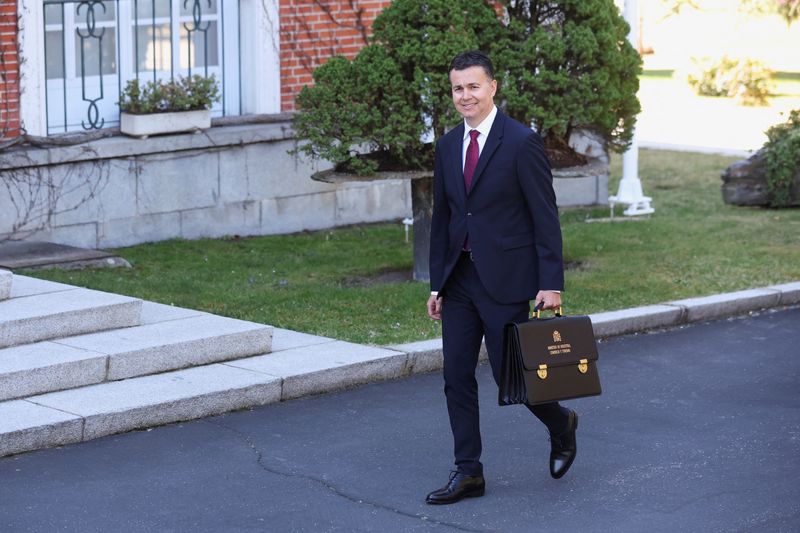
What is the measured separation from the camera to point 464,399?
6.11m

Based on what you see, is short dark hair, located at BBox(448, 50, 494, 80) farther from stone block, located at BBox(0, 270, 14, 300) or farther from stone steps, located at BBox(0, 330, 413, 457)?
stone block, located at BBox(0, 270, 14, 300)

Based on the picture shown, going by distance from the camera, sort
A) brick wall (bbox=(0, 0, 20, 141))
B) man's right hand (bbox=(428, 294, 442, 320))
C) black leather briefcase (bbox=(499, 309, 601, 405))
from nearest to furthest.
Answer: black leather briefcase (bbox=(499, 309, 601, 405)) → man's right hand (bbox=(428, 294, 442, 320)) → brick wall (bbox=(0, 0, 20, 141))

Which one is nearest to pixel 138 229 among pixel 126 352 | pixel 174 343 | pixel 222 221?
pixel 222 221

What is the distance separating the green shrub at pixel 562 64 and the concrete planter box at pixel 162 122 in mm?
3218

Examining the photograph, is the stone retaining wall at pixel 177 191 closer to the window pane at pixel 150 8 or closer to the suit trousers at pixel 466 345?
the window pane at pixel 150 8

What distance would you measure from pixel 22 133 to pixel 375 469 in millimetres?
6305

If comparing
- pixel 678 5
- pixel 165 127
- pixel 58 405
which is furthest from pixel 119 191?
pixel 678 5

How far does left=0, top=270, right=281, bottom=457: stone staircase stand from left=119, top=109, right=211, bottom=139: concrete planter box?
3422mm

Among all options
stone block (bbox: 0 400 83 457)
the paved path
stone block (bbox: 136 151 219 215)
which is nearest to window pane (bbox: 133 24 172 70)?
stone block (bbox: 136 151 219 215)

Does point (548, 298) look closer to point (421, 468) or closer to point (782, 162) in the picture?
point (421, 468)

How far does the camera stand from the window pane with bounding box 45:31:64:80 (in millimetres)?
12250

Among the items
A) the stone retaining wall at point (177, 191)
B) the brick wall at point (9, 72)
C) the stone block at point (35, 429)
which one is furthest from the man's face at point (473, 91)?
the brick wall at point (9, 72)

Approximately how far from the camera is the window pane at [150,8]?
12.8m

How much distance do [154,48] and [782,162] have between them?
21.6 feet
